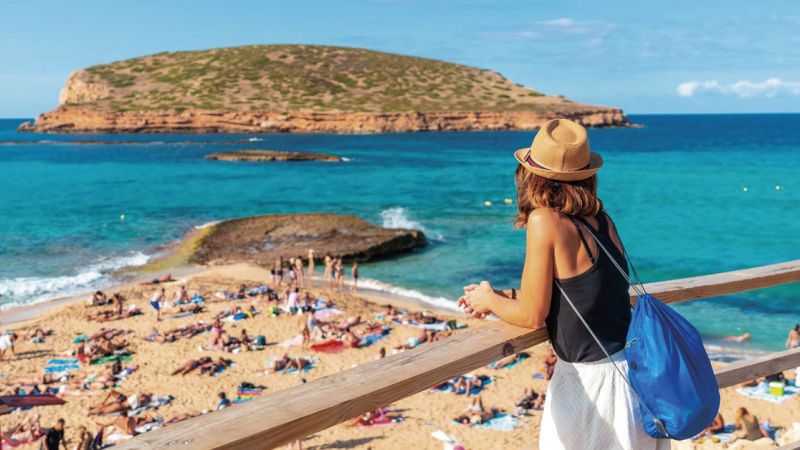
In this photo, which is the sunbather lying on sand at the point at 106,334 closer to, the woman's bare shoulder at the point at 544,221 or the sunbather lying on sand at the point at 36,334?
the sunbather lying on sand at the point at 36,334

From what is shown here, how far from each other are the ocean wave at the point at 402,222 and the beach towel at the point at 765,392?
18.4 m

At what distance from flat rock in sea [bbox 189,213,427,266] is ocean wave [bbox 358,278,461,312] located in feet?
10.4

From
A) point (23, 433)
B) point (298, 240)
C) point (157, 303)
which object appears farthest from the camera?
point (298, 240)

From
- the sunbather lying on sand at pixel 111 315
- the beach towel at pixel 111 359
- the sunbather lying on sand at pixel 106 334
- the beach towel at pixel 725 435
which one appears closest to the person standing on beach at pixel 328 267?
the sunbather lying on sand at pixel 111 315

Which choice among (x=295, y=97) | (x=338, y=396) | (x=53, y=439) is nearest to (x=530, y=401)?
(x=53, y=439)

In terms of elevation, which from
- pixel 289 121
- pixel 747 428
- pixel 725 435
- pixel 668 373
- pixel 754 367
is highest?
pixel 289 121

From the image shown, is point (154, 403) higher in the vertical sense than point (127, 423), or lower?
lower

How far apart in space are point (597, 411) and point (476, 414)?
960 centimetres

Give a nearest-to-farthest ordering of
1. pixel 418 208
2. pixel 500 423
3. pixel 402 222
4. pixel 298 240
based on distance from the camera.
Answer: pixel 500 423 → pixel 298 240 → pixel 402 222 → pixel 418 208

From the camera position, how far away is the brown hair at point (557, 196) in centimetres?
239

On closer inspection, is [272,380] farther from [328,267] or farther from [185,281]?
[185,281]

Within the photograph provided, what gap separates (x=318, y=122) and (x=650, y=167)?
5506 centimetres

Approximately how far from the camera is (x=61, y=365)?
47.6 feet

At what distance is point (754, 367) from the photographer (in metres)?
3.44
